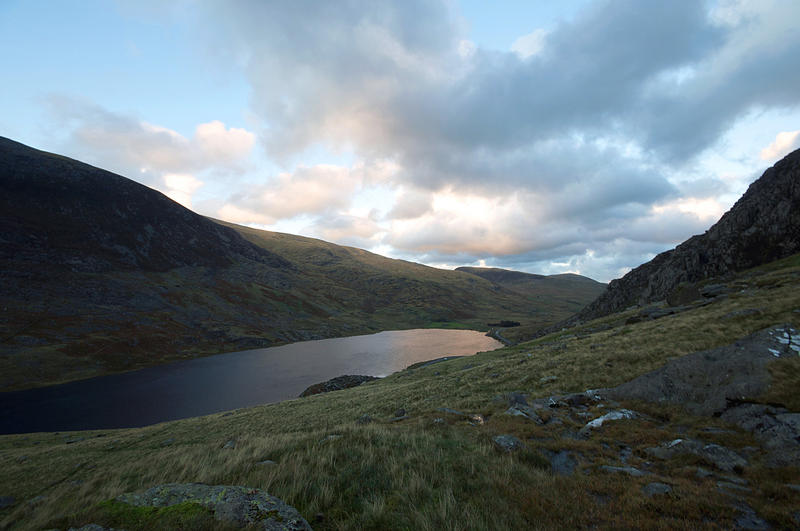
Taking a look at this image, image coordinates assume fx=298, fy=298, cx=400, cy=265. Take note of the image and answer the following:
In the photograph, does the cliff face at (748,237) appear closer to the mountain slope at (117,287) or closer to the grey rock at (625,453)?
the grey rock at (625,453)

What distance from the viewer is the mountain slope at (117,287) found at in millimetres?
71625

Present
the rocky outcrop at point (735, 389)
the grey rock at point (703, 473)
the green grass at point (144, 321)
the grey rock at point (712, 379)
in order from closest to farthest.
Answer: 1. the grey rock at point (703, 473)
2. the rocky outcrop at point (735, 389)
3. the grey rock at point (712, 379)
4. the green grass at point (144, 321)

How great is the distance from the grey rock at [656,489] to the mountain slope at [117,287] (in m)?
90.1

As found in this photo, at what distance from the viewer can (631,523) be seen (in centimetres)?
493

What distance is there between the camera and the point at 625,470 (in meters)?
7.25

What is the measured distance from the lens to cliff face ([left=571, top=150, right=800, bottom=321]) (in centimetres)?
4453


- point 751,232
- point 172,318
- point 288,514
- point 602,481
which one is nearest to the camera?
point 288,514

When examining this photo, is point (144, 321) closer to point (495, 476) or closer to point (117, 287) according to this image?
point (117, 287)

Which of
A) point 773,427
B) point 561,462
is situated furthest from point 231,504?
point 773,427

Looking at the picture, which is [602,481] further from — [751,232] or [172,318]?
[172,318]

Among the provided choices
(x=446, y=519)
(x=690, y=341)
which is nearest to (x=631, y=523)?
(x=446, y=519)

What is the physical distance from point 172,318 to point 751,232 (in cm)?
14476

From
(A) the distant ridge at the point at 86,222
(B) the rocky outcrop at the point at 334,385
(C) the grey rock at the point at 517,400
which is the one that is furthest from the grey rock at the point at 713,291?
(A) the distant ridge at the point at 86,222

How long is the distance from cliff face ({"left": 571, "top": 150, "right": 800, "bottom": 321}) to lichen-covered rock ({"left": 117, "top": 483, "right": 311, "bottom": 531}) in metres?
68.0
